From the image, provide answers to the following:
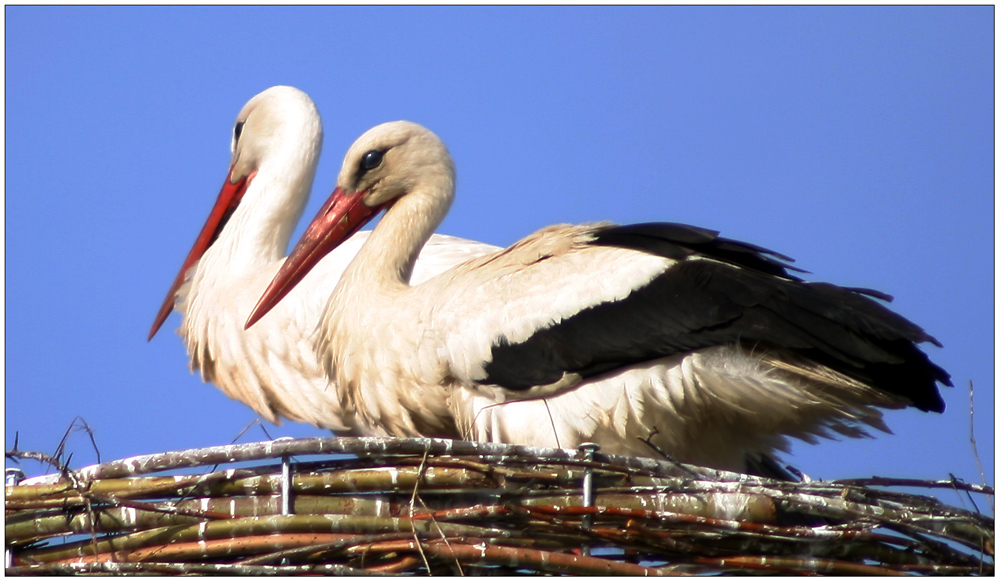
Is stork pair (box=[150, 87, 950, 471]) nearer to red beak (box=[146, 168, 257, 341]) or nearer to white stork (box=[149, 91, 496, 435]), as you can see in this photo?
white stork (box=[149, 91, 496, 435])

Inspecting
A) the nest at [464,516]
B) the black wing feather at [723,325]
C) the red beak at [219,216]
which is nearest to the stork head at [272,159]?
the red beak at [219,216]

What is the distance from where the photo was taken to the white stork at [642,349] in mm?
4066

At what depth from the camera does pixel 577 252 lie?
4391 millimetres

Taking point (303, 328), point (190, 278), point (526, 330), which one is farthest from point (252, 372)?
point (526, 330)

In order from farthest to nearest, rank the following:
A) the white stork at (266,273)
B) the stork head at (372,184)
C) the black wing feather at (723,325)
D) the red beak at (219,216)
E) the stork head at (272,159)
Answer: the red beak at (219,216) < the stork head at (272,159) < the white stork at (266,273) < the stork head at (372,184) < the black wing feather at (723,325)

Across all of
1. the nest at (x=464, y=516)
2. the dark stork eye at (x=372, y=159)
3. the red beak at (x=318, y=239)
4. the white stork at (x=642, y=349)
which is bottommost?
the nest at (x=464, y=516)

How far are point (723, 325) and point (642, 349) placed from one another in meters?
0.23

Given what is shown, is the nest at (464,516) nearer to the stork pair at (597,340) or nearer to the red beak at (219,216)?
the stork pair at (597,340)

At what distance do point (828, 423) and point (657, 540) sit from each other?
843mm

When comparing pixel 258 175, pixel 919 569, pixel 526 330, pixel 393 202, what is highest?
pixel 258 175

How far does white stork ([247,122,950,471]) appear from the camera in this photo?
160 inches

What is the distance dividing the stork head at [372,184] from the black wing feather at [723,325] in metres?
0.91

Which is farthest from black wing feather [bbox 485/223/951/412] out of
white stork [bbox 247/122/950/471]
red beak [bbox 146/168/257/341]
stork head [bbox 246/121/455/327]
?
red beak [bbox 146/168/257/341]

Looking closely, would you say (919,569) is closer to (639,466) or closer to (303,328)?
(639,466)
